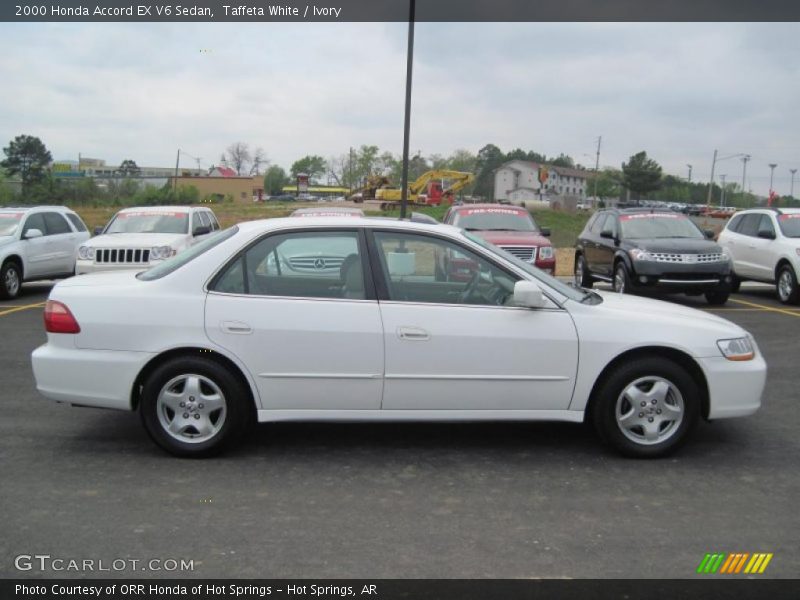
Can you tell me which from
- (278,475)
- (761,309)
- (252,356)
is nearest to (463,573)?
(278,475)

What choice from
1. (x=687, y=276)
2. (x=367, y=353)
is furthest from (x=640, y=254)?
(x=367, y=353)

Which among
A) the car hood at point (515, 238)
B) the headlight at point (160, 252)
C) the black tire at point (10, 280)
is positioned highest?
the car hood at point (515, 238)

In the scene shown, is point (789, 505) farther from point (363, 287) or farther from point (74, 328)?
point (74, 328)

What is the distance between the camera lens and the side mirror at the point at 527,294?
4.88 meters

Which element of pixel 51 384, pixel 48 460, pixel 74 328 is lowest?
pixel 48 460

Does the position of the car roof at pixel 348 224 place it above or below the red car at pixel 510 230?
above

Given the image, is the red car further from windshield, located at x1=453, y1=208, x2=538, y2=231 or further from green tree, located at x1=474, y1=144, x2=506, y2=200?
green tree, located at x1=474, y1=144, x2=506, y2=200

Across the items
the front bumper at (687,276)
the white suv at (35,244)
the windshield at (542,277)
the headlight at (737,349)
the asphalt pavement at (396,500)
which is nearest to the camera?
the asphalt pavement at (396,500)

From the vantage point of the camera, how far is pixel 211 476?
477cm

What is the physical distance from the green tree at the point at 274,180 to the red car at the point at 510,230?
103 m

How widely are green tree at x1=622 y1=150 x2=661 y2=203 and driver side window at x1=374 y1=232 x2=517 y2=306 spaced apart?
91745mm

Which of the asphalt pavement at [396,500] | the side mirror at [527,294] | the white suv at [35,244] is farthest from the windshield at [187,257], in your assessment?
the white suv at [35,244]

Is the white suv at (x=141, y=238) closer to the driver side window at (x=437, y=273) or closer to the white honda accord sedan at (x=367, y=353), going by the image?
the white honda accord sedan at (x=367, y=353)
